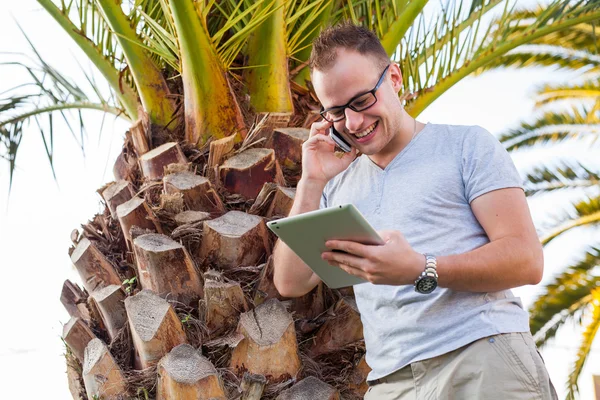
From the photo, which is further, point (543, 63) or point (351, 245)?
point (543, 63)

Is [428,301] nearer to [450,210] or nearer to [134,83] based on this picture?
[450,210]

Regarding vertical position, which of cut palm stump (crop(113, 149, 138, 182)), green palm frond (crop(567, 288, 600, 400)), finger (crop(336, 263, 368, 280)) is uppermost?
finger (crop(336, 263, 368, 280))

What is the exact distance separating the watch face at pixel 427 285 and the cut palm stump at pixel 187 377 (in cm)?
98

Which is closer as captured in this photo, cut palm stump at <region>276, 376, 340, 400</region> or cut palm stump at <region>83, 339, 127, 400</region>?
cut palm stump at <region>276, 376, 340, 400</region>

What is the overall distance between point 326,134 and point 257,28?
0.99m

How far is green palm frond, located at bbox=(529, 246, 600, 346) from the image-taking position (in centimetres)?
772

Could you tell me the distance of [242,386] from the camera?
8.41 feet

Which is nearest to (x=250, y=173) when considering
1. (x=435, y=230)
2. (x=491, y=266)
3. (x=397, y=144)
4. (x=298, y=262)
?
(x=298, y=262)

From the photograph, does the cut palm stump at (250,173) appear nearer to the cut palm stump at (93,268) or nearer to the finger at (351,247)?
the cut palm stump at (93,268)

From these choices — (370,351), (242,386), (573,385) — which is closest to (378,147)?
(370,351)

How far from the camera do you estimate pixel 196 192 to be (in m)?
2.94

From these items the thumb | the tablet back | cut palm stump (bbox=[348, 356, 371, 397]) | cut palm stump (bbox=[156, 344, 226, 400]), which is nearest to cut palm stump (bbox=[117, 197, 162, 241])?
cut palm stump (bbox=[156, 344, 226, 400])

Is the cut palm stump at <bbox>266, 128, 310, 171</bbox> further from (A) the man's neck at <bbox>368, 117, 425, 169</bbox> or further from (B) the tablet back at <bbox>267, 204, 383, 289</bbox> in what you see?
(B) the tablet back at <bbox>267, 204, 383, 289</bbox>

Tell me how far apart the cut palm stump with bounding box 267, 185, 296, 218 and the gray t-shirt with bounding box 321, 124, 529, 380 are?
2.34 ft
